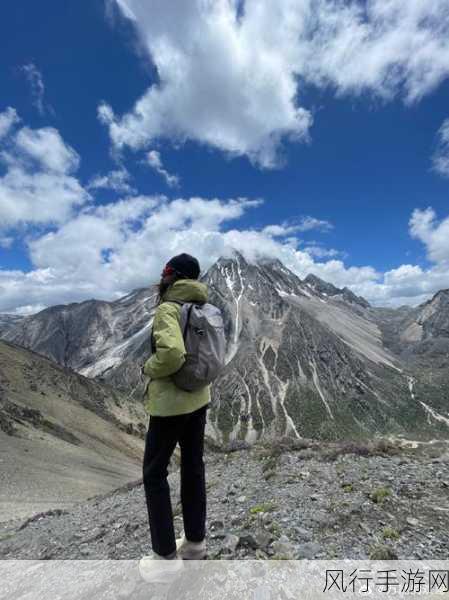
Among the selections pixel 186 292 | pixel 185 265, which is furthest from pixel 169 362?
pixel 185 265

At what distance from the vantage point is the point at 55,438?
46.1m

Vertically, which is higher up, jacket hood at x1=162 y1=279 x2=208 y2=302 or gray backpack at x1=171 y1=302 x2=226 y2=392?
jacket hood at x1=162 y1=279 x2=208 y2=302

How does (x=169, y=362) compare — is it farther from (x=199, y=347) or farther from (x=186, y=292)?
(x=186, y=292)

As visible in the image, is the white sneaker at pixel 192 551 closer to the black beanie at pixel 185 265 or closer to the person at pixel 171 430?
the person at pixel 171 430

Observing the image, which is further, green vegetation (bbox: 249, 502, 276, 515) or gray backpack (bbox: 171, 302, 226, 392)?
green vegetation (bbox: 249, 502, 276, 515)

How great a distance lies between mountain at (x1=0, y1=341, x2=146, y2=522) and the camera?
26.9m

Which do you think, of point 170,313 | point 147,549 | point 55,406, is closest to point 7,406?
point 55,406

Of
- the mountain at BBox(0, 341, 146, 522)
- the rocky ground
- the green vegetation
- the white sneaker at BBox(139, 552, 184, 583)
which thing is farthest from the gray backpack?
the mountain at BBox(0, 341, 146, 522)

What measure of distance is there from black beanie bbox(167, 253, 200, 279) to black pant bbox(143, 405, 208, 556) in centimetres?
212

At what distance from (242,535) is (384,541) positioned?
2508 millimetres

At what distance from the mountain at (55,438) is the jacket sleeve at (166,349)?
1904 cm

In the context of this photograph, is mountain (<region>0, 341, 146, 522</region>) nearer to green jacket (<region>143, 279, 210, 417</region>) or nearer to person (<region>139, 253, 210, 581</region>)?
person (<region>139, 253, 210, 581</region>)

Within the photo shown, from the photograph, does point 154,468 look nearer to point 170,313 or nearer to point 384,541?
point 170,313

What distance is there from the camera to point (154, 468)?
562cm
